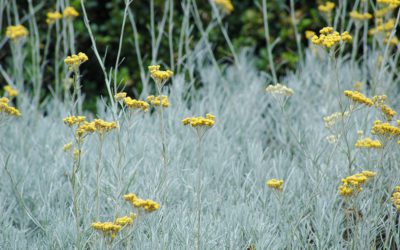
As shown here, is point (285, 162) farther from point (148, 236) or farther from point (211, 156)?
point (148, 236)

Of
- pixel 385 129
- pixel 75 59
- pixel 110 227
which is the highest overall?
pixel 75 59

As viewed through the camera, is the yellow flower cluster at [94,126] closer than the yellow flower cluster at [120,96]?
Yes

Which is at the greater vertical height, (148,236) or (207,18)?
(207,18)

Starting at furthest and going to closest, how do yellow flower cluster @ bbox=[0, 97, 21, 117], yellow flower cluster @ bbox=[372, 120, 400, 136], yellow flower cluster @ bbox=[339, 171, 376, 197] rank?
yellow flower cluster @ bbox=[0, 97, 21, 117] < yellow flower cluster @ bbox=[372, 120, 400, 136] < yellow flower cluster @ bbox=[339, 171, 376, 197]

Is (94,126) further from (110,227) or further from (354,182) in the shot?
(354,182)

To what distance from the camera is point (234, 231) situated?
2285 mm

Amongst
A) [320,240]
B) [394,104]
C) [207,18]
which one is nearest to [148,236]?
[320,240]

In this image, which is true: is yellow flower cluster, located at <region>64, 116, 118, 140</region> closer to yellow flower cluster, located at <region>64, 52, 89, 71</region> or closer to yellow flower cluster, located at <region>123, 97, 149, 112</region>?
yellow flower cluster, located at <region>123, 97, 149, 112</region>

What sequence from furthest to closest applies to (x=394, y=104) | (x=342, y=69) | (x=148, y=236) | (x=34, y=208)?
1. (x=342, y=69)
2. (x=394, y=104)
3. (x=34, y=208)
4. (x=148, y=236)

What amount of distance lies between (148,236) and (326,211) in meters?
0.76

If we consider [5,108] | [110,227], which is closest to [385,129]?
[110,227]

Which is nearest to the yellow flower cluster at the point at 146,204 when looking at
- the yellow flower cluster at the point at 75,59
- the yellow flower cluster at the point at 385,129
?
the yellow flower cluster at the point at 75,59

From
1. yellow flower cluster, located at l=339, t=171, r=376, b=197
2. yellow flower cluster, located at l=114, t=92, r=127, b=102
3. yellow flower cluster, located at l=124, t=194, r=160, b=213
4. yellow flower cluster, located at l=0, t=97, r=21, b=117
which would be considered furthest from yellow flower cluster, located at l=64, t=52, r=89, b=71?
yellow flower cluster, located at l=339, t=171, r=376, b=197

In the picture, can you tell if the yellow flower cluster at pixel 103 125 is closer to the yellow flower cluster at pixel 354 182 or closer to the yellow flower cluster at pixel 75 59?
the yellow flower cluster at pixel 75 59
